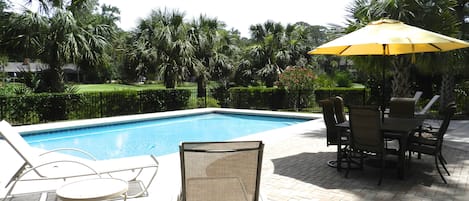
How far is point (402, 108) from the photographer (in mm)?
6707

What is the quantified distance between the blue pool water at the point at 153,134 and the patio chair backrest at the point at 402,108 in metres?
5.01

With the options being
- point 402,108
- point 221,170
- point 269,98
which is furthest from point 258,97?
point 221,170

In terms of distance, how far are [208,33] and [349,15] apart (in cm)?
835

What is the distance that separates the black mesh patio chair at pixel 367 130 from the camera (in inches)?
170

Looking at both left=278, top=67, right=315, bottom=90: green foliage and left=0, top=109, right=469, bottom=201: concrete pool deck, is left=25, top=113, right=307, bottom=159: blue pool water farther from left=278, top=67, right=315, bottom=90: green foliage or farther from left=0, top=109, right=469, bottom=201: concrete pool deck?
left=0, top=109, right=469, bottom=201: concrete pool deck

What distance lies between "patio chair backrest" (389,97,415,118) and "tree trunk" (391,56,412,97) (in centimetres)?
315

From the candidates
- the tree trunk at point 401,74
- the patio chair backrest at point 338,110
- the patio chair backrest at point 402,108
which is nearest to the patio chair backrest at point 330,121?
the patio chair backrest at point 338,110

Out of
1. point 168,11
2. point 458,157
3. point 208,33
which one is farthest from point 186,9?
point 458,157

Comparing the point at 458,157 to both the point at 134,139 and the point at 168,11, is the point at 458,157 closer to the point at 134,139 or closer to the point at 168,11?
the point at 134,139

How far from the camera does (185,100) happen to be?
15.9 m

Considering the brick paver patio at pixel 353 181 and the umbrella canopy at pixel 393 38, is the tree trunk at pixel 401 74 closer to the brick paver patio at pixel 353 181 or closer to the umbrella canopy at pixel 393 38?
the brick paver patio at pixel 353 181

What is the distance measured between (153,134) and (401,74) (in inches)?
302

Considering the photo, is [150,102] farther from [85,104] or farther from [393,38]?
[393,38]

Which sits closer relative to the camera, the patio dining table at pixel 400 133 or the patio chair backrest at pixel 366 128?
the patio chair backrest at pixel 366 128
